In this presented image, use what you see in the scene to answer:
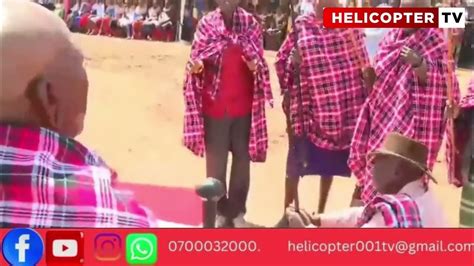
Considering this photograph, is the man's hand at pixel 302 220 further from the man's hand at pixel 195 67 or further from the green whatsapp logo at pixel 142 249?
the man's hand at pixel 195 67

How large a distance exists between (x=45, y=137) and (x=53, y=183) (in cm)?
14

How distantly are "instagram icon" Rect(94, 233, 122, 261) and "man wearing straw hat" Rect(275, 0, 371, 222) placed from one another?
1.94 feet

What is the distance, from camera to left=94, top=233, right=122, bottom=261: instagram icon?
8.51 feet

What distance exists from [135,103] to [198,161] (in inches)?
11.6

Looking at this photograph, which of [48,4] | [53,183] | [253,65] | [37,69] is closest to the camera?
[53,183]

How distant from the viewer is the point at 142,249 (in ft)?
8.79

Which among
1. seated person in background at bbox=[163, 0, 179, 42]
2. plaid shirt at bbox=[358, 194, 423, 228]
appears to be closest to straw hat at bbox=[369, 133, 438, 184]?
plaid shirt at bbox=[358, 194, 423, 228]

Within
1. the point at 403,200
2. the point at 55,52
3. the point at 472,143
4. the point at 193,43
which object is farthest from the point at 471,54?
the point at 55,52

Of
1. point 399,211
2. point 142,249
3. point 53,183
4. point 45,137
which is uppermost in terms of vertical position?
point 45,137

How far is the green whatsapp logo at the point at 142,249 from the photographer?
2.65 meters

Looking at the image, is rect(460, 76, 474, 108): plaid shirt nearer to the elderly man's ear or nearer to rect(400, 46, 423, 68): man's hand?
rect(400, 46, 423, 68): man's hand

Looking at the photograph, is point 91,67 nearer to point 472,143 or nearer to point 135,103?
point 135,103

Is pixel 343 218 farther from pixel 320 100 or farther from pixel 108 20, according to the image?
pixel 108 20

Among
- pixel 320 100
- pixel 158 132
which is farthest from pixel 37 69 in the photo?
pixel 320 100
